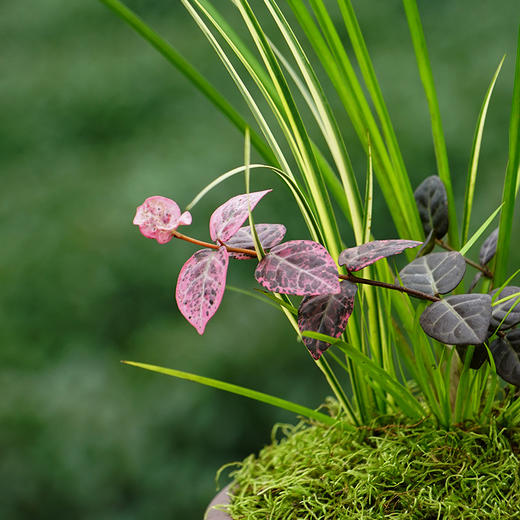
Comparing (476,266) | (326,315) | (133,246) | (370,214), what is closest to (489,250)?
(476,266)

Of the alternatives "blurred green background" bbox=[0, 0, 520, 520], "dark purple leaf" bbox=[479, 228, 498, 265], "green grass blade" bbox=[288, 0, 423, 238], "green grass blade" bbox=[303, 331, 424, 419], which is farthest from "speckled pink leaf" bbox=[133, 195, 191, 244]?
"blurred green background" bbox=[0, 0, 520, 520]

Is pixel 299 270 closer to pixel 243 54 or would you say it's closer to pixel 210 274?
pixel 210 274

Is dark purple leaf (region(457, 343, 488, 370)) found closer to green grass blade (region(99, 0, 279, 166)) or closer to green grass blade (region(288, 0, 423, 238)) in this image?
green grass blade (region(288, 0, 423, 238))

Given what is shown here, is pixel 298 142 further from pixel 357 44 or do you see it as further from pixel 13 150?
pixel 13 150

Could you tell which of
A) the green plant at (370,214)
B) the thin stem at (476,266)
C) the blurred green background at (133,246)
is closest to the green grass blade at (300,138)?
the green plant at (370,214)

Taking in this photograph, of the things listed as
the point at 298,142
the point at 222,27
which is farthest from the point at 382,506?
the point at 222,27

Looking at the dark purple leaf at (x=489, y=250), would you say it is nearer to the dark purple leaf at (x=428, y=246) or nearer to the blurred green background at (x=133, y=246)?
the dark purple leaf at (x=428, y=246)

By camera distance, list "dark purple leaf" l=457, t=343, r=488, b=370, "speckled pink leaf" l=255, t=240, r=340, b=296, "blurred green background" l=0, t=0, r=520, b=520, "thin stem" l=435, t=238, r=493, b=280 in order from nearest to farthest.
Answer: "speckled pink leaf" l=255, t=240, r=340, b=296 < "dark purple leaf" l=457, t=343, r=488, b=370 < "thin stem" l=435, t=238, r=493, b=280 < "blurred green background" l=0, t=0, r=520, b=520
